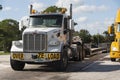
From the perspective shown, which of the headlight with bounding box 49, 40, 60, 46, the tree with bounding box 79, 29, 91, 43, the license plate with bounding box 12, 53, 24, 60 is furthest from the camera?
the tree with bounding box 79, 29, 91, 43

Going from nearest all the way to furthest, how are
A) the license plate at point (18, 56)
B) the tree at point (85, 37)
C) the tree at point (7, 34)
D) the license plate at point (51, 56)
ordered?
the license plate at point (51, 56), the license plate at point (18, 56), the tree at point (85, 37), the tree at point (7, 34)

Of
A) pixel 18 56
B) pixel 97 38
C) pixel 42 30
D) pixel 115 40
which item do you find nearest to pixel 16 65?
pixel 18 56

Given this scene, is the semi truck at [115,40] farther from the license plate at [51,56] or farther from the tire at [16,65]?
the tire at [16,65]

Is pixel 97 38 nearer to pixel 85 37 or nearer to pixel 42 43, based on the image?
pixel 85 37

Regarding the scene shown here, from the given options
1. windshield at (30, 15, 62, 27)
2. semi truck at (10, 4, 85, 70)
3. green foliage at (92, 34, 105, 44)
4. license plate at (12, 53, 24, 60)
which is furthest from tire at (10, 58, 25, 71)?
green foliage at (92, 34, 105, 44)

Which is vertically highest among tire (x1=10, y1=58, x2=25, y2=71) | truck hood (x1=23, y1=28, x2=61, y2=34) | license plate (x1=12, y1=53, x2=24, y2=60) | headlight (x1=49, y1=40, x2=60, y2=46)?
truck hood (x1=23, y1=28, x2=61, y2=34)

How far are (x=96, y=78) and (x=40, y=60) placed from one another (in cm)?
384

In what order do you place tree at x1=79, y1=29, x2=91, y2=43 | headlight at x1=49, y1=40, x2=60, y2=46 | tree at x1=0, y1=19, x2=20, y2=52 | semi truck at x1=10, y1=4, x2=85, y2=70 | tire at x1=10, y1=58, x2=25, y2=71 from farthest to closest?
tree at x1=0, y1=19, x2=20, y2=52 → tree at x1=79, y1=29, x2=91, y2=43 → tire at x1=10, y1=58, x2=25, y2=71 → headlight at x1=49, y1=40, x2=60, y2=46 → semi truck at x1=10, y1=4, x2=85, y2=70

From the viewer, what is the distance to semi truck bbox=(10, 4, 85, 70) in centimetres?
1778

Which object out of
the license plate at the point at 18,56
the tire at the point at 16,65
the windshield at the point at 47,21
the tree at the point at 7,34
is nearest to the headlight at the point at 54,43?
the windshield at the point at 47,21

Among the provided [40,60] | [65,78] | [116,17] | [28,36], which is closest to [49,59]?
[40,60]

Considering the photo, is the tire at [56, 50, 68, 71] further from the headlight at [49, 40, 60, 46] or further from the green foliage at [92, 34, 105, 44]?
the green foliage at [92, 34, 105, 44]

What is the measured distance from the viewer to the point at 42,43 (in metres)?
18.0

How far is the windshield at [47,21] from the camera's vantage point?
19.2 metres
